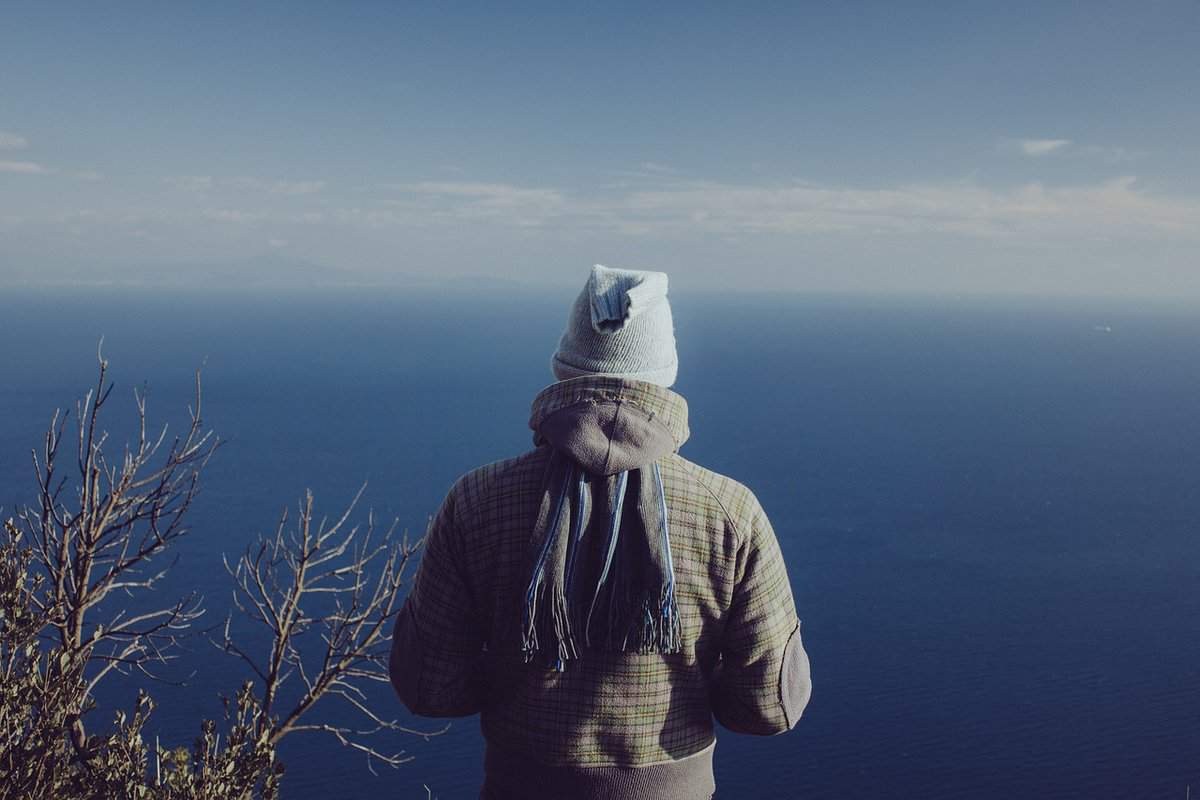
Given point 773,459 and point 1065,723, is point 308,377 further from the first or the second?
point 1065,723

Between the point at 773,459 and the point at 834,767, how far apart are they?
3871 centimetres

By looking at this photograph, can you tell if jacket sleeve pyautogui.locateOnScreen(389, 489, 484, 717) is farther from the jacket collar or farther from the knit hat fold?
the knit hat fold

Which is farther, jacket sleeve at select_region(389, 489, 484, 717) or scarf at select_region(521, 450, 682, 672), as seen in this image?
jacket sleeve at select_region(389, 489, 484, 717)

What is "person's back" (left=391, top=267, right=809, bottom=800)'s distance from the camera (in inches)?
66.7

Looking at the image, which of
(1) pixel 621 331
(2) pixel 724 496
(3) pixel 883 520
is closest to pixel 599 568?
(2) pixel 724 496

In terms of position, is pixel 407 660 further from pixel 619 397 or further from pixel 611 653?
pixel 619 397

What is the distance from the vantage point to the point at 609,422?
166cm

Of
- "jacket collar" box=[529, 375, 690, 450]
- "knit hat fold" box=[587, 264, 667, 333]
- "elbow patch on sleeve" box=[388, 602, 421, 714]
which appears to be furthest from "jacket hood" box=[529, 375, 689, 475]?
"elbow patch on sleeve" box=[388, 602, 421, 714]

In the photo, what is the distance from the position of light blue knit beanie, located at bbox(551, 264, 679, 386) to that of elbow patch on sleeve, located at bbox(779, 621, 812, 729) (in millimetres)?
655

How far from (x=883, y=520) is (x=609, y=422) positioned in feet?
183

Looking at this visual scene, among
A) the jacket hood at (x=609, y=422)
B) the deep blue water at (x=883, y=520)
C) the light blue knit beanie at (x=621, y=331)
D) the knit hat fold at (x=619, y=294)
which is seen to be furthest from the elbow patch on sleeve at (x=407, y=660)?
the deep blue water at (x=883, y=520)

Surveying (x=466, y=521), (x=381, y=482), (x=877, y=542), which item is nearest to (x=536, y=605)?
(x=466, y=521)

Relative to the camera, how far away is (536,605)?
5.62 feet

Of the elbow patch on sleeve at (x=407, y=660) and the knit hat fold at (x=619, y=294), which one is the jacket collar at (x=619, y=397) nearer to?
the knit hat fold at (x=619, y=294)
